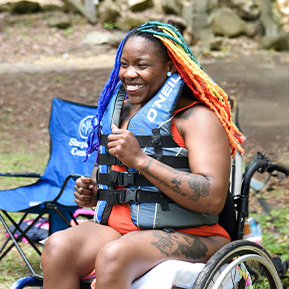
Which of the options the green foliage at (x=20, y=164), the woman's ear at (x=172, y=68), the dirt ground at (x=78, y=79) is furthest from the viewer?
the dirt ground at (x=78, y=79)

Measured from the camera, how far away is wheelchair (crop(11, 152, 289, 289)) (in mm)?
2266

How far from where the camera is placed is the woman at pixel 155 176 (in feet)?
7.54

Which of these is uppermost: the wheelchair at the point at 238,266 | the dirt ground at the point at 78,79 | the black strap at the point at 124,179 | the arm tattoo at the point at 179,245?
the black strap at the point at 124,179

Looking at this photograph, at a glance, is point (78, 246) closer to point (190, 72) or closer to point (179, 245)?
point (179, 245)

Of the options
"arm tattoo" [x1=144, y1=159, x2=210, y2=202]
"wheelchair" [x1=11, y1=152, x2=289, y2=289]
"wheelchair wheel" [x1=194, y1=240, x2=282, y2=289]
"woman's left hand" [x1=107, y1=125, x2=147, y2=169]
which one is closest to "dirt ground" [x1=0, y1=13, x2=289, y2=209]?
"wheelchair" [x1=11, y1=152, x2=289, y2=289]

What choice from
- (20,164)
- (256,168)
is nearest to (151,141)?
(256,168)

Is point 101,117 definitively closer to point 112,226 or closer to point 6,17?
point 112,226

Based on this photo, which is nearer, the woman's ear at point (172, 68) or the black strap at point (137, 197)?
the black strap at point (137, 197)

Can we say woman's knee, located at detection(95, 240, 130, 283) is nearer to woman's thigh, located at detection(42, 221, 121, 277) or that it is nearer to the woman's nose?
woman's thigh, located at detection(42, 221, 121, 277)

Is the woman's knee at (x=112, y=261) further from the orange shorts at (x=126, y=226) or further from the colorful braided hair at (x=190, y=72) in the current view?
the colorful braided hair at (x=190, y=72)

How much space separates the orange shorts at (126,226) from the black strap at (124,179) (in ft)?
0.37

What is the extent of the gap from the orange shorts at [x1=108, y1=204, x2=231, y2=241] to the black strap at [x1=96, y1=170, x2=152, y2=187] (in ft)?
0.37

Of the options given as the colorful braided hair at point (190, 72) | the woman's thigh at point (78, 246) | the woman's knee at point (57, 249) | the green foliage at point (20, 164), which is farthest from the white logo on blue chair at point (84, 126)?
the woman's knee at point (57, 249)

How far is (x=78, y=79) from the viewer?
1040 centimetres
